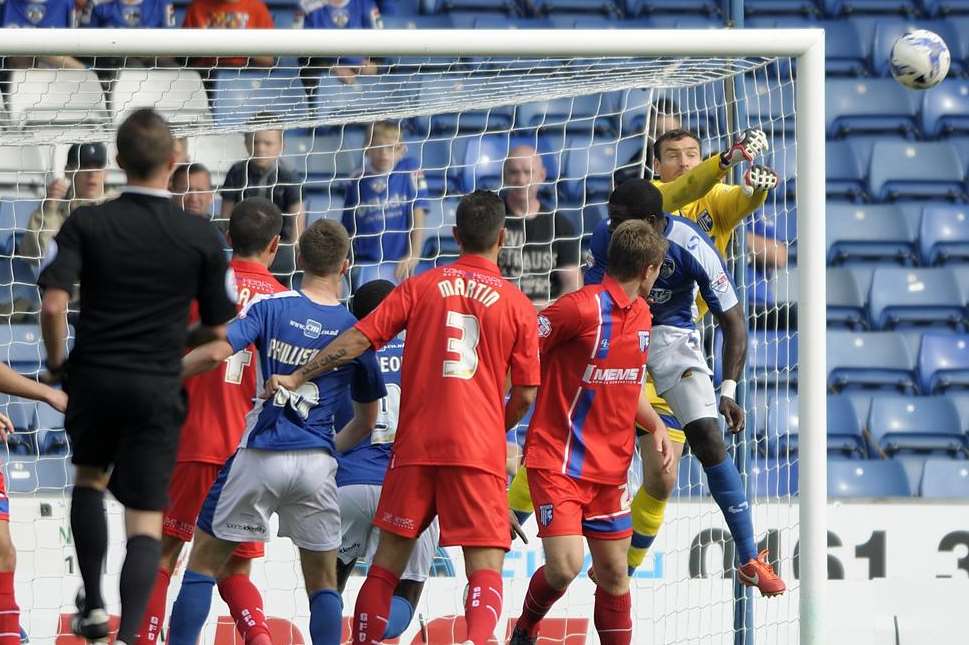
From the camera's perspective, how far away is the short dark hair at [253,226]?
21.4 ft

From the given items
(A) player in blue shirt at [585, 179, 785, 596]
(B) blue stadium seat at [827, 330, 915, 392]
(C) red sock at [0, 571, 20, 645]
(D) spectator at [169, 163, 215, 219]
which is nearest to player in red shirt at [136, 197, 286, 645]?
(C) red sock at [0, 571, 20, 645]

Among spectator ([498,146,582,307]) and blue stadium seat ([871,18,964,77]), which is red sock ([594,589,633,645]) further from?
blue stadium seat ([871,18,964,77])

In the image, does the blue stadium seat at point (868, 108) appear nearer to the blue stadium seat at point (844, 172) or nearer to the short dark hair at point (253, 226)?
the blue stadium seat at point (844, 172)

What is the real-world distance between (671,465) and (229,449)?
2.03 meters

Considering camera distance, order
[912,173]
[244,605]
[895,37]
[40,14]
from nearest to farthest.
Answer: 1. [244,605]
2. [40,14]
3. [912,173]
4. [895,37]

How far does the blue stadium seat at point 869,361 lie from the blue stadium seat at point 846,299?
0.25 metres

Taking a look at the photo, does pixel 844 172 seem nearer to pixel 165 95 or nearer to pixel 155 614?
pixel 165 95

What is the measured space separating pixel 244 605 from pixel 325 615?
36 cm

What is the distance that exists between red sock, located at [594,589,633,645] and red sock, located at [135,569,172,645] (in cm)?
182

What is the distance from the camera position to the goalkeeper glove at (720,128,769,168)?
681 cm

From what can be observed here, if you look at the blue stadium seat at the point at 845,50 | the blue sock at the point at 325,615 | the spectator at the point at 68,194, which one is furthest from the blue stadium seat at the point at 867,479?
the spectator at the point at 68,194

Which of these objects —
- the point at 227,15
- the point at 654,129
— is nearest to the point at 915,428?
the point at 654,129

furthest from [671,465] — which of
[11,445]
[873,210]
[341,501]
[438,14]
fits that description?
[438,14]

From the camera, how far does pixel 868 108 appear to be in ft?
38.5
